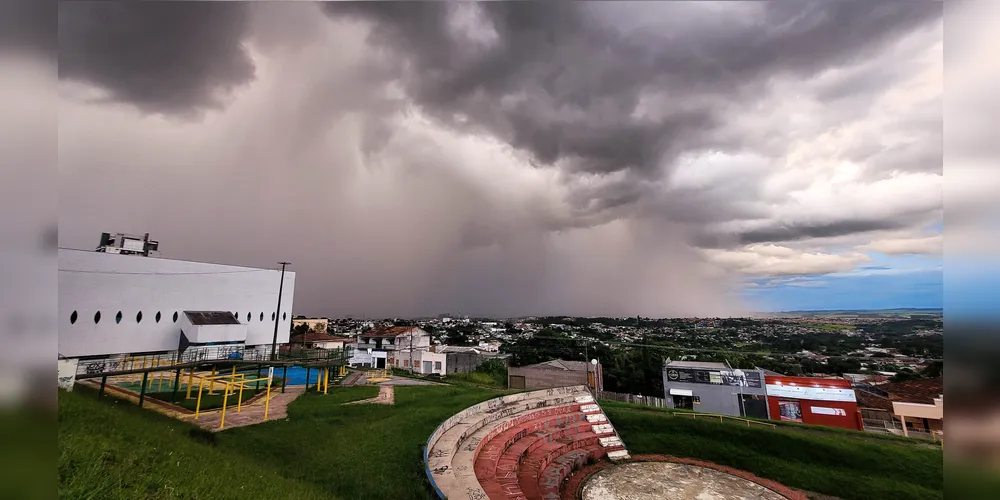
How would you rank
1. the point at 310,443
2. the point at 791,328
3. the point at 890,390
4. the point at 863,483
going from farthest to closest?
the point at 791,328 < the point at 890,390 < the point at 863,483 < the point at 310,443

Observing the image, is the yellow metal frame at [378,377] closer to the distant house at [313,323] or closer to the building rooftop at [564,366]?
the building rooftop at [564,366]

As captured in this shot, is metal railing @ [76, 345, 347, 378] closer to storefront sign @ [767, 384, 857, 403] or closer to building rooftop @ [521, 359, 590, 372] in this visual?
building rooftop @ [521, 359, 590, 372]

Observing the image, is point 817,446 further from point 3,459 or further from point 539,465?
point 3,459

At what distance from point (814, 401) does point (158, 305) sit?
30.9 m

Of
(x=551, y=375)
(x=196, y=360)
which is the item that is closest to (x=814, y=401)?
(x=551, y=375)

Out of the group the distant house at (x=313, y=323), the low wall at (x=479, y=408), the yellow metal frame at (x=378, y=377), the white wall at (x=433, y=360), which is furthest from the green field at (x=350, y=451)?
the distant house at (x=313, y=323)

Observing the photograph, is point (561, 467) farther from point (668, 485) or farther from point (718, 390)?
point (718, 390)

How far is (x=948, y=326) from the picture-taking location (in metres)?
2.08

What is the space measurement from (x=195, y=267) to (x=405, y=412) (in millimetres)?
15649

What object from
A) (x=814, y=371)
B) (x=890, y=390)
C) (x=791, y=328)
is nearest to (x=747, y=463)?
(x=890, y=390)

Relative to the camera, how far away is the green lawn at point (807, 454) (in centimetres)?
782

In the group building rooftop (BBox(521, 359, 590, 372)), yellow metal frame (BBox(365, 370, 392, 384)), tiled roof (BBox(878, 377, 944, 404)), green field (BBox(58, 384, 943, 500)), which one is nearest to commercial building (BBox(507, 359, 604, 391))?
building rooftop (BBox(521, 359, 590, 372))

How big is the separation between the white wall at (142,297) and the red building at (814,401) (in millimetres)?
27092

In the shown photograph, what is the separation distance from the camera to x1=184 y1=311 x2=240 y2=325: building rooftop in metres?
16.8
